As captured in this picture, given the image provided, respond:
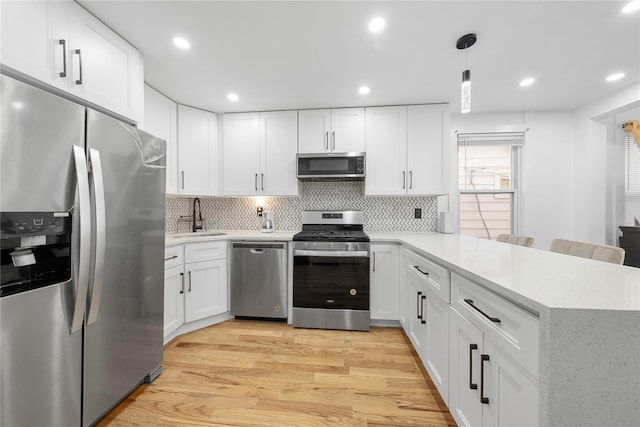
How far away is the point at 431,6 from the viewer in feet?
4.96

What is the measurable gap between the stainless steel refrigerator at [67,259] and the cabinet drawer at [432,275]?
1814mm

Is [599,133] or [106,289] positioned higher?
[599,133]

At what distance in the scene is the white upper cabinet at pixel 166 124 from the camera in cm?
243

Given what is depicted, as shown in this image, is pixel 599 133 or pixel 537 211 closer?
pixel 599 133

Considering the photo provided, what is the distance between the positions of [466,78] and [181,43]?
6.63ft

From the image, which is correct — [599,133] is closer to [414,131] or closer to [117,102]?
[414,131]

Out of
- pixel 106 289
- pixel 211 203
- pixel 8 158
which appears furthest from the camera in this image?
pixel 211 203

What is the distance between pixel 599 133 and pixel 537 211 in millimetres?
1056

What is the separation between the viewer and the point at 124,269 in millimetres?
1491

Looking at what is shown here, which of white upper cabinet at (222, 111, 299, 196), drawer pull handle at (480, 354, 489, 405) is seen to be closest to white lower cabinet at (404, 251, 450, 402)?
drawer pull handle at (480, 354, 489, 405)

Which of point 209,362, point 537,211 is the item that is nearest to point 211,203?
point 209,362

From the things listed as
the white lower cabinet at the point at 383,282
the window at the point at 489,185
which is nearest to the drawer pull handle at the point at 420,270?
the white lower cabinet at the point at 383,282

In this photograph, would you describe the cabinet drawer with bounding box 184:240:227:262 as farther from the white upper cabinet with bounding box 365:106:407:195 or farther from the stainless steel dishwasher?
the white upper cabinet with bounding box 365:106:407:195

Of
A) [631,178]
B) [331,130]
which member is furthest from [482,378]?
[631,178]
